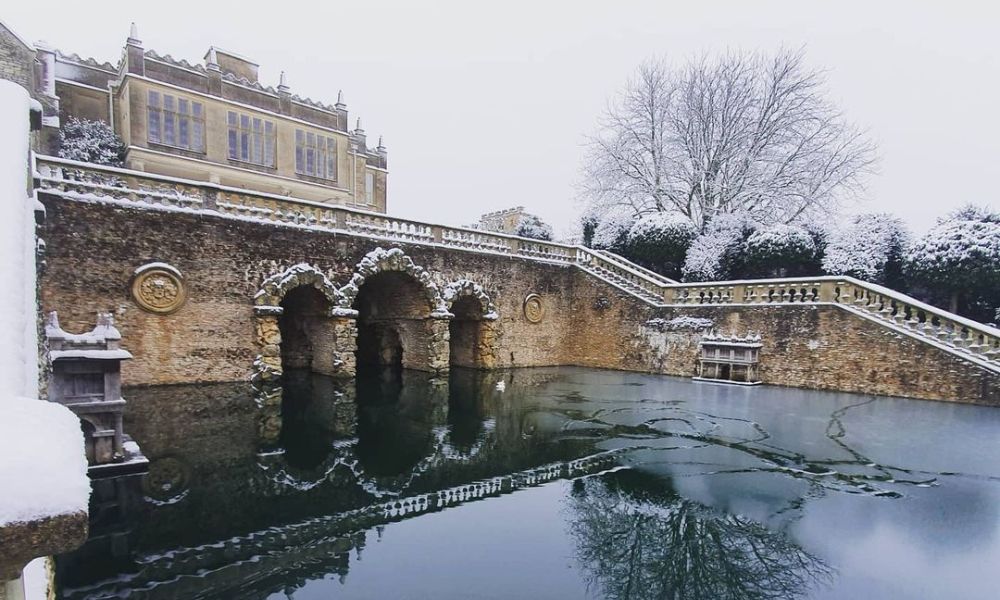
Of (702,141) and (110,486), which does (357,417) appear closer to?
(110,486)

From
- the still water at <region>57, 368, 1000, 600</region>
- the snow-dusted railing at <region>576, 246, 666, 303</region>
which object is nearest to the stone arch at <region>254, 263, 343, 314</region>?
the still water at <region>57, 368, 1000, 600</region>

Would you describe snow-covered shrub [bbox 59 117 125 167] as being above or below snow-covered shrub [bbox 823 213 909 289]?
above

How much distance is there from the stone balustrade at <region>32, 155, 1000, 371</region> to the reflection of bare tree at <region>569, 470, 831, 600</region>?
10.3 metres

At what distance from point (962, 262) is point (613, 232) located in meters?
12.0

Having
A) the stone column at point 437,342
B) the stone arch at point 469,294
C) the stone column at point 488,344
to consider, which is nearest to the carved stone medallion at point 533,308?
the stone arch at point 469,294

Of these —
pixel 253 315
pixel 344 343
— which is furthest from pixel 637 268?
pixel 253 315

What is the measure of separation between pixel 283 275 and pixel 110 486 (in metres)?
8.03

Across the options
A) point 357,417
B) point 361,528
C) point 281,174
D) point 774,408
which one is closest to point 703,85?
point 774,408

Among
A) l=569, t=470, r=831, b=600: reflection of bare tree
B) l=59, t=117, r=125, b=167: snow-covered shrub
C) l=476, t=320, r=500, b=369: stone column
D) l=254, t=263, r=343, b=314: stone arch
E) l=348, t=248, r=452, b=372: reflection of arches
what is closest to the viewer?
l=569, t=470, r=831, b=600: reflection of bare tree

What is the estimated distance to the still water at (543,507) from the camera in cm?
412

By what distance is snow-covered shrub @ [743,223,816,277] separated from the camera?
17.5m

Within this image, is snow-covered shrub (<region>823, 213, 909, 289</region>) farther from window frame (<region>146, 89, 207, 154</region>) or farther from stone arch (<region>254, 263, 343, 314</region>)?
window frame (<region>146, 89, 207, 154</region>)

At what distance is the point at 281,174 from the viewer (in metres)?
24.8

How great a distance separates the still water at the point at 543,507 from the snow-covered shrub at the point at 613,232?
13.3m
